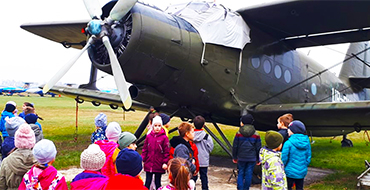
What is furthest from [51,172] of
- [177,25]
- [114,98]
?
[114,98]

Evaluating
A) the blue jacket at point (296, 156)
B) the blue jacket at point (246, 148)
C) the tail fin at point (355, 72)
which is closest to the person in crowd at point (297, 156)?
the blue jacket at point (296, 156)

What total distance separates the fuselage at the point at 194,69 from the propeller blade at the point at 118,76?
32 centimetres

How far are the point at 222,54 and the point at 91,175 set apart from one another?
547 cm

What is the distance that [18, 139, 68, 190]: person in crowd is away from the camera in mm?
3240

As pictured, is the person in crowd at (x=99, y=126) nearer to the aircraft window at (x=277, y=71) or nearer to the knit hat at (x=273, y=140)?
the knit hat at (x=273, y=140)

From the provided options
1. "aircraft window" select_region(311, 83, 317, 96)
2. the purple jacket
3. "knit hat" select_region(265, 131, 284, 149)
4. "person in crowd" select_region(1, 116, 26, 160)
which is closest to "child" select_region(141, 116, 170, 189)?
the purple jacket

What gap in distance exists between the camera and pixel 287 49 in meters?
9.98

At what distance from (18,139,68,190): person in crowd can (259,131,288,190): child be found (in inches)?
107

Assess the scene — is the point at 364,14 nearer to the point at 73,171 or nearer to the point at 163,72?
the point at 163,72

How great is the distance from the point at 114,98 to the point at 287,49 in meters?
5.87

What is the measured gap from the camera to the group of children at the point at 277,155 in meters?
4.53

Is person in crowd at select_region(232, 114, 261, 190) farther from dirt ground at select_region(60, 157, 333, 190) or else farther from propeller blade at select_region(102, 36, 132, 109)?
propeller blade at select_region(102, 36, 132, 109)

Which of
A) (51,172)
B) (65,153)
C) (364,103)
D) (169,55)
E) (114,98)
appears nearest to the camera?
(51,172)

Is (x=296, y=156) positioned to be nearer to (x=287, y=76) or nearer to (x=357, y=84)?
(x=287, y=76)
